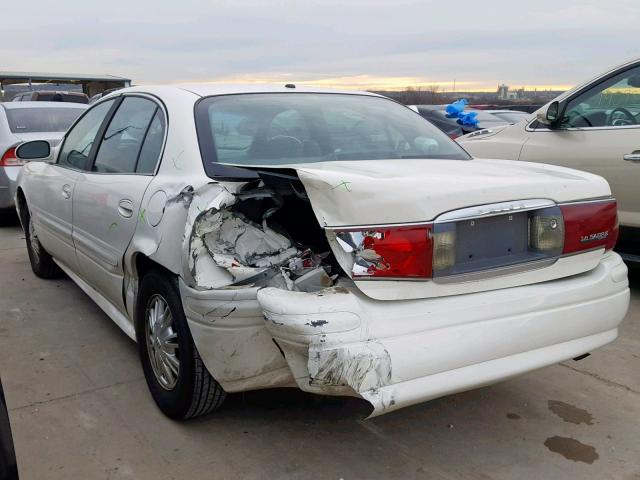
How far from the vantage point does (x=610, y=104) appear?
474 cm

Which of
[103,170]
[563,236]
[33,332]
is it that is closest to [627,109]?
[563,236]

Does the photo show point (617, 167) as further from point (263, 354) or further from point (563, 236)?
point (263, 354)

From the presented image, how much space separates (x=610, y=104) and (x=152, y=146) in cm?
357

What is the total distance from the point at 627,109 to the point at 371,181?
3398mm

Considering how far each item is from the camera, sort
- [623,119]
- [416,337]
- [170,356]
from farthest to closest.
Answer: [623,119], [170,356], [416,337]

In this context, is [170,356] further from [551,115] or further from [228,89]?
[551,115]

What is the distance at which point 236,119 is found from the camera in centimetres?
297

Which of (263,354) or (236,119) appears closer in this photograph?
(263,354)

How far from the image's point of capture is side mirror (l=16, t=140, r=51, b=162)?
178 inches

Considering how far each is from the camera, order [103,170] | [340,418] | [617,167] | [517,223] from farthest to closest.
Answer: [617,167] → [103,170] → [340,418] → [517,223]

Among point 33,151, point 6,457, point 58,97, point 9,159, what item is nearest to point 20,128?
point 9,159

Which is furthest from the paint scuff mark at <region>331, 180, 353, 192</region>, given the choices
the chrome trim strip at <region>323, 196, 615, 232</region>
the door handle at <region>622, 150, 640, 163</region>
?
the door handle at <region>622, 150, 640, 163</region>

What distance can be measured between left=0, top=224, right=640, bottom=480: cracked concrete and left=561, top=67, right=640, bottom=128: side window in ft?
6.42

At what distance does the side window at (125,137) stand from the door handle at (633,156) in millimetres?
3340
